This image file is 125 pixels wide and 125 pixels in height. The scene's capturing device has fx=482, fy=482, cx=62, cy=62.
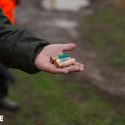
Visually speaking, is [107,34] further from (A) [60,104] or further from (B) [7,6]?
(B) [7,6]

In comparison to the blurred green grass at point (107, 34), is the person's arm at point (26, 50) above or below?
above

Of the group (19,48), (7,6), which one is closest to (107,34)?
(7,6)

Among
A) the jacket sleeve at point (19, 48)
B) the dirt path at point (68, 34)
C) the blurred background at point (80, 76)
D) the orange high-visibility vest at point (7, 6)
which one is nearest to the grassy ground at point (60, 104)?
the blurred background at point (80, 76)

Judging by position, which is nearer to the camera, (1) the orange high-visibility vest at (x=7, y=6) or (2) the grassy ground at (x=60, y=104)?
(1) the orange high-visibility vest at (x=7, y=6)

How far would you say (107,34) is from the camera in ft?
26.8

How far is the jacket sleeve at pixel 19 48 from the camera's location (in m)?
2.69

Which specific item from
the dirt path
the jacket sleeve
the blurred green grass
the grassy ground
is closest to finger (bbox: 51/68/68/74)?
the jacket sleeve

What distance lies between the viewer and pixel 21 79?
6598mm

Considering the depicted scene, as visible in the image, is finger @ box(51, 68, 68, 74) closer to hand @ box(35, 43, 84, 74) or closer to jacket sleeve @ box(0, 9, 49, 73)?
hand @ box(35, 43, 84, 74)

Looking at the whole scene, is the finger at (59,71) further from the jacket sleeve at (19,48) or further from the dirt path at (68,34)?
the dirt path at (68,34)

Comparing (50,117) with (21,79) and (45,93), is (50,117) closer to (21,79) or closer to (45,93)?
(45,93)

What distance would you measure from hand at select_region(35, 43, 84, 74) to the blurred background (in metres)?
2.77

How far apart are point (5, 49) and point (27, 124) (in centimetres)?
274

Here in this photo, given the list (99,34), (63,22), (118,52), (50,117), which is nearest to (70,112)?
(50,117)
